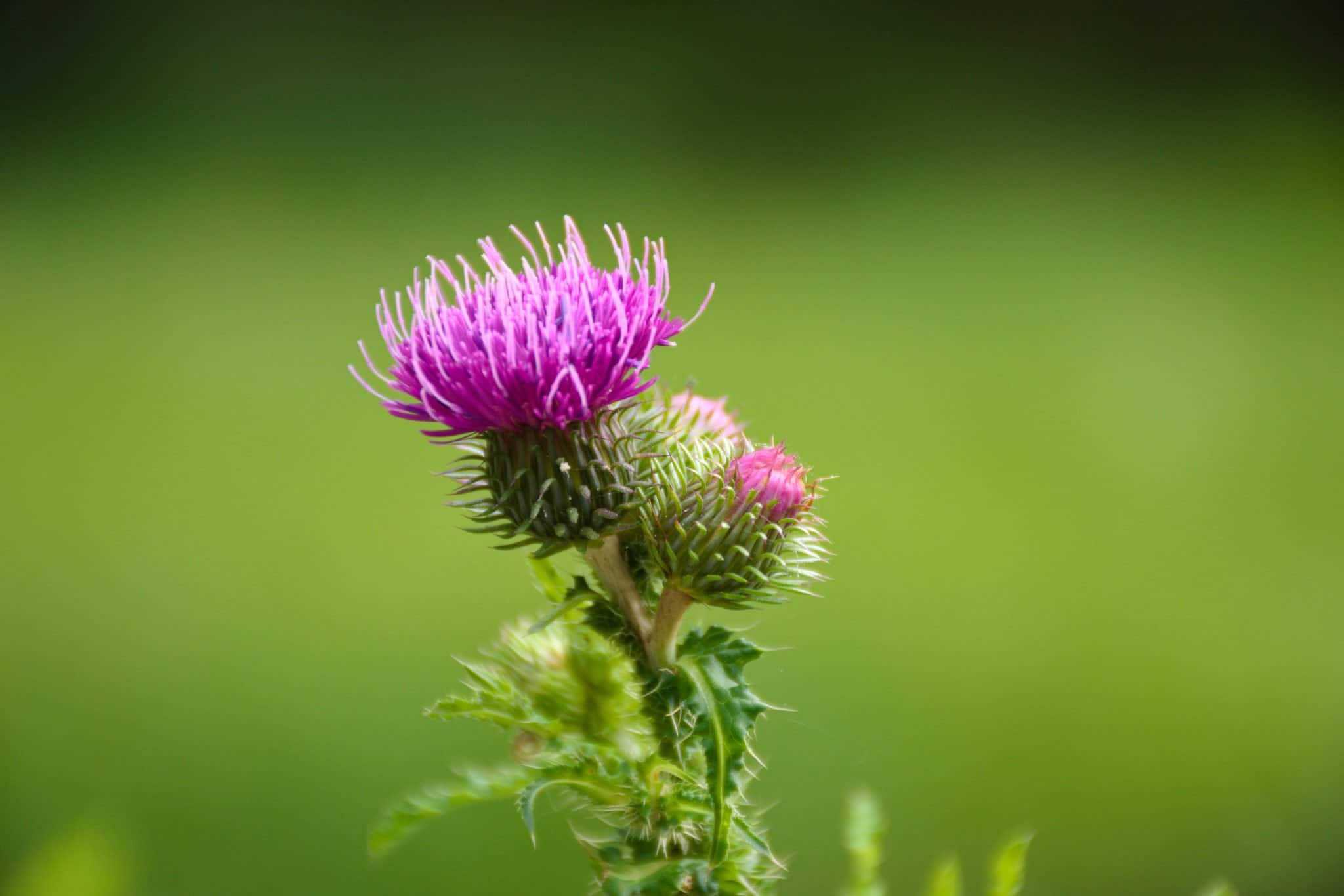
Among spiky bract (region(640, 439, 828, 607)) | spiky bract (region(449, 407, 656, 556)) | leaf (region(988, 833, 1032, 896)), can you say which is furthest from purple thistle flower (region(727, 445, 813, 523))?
leaf (region(988, 833, 1032, 896))

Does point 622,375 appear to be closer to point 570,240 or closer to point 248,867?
point 570,240

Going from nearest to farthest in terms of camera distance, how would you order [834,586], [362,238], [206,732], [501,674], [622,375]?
1. [622,375]
2. [501,674]
3. [206,732]
4. [834,586]
5. [362,238]

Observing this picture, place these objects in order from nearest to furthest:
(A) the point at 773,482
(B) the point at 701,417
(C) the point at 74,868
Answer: (A) the point at 773,482 < (B) the point at 701,417 < (C) the point at 74,868

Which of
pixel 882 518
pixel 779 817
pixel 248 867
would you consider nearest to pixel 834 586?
pixel 882 518

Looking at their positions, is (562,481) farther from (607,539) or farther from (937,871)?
(937,871)

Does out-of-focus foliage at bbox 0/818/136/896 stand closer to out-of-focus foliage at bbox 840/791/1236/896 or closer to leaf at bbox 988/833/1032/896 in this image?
out-of-focus foliage at bbox 840/791/1236/896

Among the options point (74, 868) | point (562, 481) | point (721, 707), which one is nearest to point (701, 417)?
point (562, 481)

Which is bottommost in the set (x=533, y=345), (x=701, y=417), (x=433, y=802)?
Answer: (x=433, y=802)
